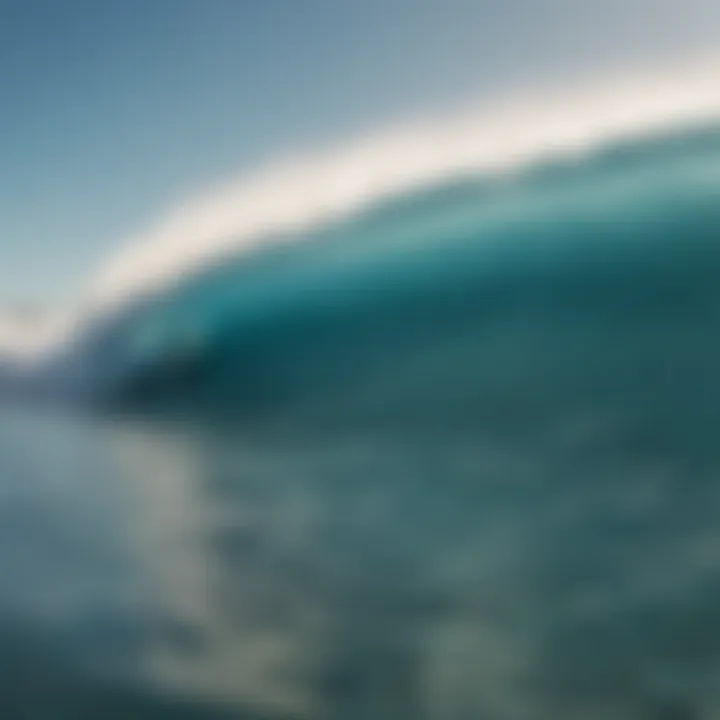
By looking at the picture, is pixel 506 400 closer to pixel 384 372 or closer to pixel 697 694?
pixel 384 372

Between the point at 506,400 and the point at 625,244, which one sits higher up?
the point at 625,244

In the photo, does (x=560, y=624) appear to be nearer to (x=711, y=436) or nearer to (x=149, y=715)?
(x=711, y=436)

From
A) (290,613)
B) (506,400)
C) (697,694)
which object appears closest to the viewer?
(697,694)

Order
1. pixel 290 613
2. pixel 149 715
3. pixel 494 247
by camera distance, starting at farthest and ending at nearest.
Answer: pixel 494 247 < pixel 290 613 < pixel 149 715

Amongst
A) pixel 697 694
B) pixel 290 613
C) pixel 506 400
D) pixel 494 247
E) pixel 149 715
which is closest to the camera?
pixel 697 694

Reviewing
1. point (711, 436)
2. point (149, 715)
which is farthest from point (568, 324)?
point (149, 715)

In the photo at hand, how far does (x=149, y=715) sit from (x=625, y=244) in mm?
1646

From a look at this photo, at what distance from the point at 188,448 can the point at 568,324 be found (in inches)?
43.9

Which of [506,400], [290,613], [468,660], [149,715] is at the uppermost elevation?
[506,400]

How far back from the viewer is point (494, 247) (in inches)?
103

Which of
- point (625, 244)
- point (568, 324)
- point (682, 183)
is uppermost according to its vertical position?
point (682, 183)

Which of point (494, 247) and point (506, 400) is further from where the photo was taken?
point (494, 247)

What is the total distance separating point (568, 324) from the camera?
2432 mm

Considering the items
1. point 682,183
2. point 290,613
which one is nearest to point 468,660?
point 290,613
